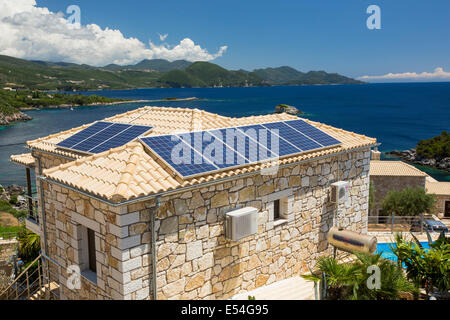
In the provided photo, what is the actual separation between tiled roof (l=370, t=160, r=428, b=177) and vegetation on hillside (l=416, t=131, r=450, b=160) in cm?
3536

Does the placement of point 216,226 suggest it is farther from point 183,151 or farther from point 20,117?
point 20,117

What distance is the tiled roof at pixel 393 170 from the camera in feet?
105

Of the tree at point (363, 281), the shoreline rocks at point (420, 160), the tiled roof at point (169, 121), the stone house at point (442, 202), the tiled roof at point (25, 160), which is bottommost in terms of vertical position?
the shoreline rocks at point (420, 160)

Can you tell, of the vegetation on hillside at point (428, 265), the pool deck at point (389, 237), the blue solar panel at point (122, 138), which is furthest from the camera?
the pool deck at point (389, 237)

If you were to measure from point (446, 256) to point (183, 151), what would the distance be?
23.5 ft

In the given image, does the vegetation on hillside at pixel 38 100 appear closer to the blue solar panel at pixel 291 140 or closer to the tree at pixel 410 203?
the tree at pixel 410 203

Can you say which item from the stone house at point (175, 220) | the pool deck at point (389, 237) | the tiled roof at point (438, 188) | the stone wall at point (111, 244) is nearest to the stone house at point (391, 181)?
the tiled roof at point (438, 188)

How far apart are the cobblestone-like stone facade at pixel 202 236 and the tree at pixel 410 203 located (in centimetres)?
1754

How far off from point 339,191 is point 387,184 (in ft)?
73.8

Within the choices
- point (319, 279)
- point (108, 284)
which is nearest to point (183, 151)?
point (108, 284)

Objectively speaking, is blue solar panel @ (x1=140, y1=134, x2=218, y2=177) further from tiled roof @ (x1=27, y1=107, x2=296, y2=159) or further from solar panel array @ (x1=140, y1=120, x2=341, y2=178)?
tiled roof @ (x1=27, y1=107, x2=296, y2=159)

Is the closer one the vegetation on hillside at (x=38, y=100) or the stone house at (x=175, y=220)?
the stone house at (x=175, y=220)

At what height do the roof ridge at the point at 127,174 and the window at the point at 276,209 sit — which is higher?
the roof ridge at the point at 127,174
